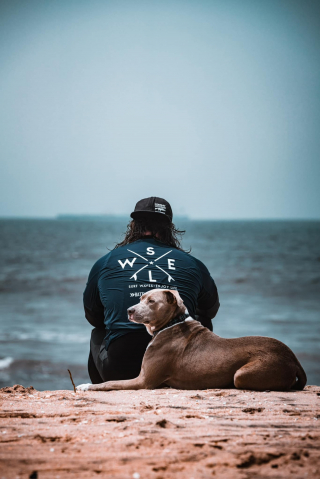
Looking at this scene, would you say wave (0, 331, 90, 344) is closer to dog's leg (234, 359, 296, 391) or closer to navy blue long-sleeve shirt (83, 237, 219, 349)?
navy blue long-sleeve shirt (83, 237, 219, 349)

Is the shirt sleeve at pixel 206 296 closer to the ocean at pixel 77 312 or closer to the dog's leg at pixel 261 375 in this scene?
the dog's leg at pixel 261 375

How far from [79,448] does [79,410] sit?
2.87ft

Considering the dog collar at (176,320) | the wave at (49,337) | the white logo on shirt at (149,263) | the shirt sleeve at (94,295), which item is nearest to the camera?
the dog collar at (176,320)

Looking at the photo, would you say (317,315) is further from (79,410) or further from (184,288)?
(79,410)

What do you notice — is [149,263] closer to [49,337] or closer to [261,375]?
[261,375]

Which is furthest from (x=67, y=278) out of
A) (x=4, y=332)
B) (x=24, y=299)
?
(x=4, y=332)

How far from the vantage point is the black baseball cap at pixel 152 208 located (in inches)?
197

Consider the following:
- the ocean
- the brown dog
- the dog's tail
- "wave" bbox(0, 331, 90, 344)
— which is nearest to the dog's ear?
the brown dog

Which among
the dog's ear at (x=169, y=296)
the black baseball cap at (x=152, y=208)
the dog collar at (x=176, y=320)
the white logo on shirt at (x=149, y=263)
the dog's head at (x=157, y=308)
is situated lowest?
the dog collar at (x=176, y=320)

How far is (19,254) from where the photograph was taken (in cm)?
4269

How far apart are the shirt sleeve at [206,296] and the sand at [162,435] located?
1.16m

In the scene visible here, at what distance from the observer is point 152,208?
4.99 meters

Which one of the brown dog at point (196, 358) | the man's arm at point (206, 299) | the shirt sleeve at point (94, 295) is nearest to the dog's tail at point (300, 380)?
the brown dog at point (196, 358)

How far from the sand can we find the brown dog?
0.16m
